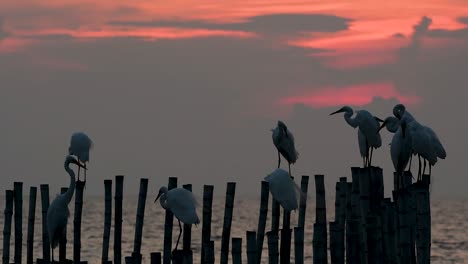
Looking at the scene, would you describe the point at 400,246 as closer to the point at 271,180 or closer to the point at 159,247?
the point at 271,180

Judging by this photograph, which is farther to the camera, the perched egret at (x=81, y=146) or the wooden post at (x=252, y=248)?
the perched egret at (x=81, y=146)

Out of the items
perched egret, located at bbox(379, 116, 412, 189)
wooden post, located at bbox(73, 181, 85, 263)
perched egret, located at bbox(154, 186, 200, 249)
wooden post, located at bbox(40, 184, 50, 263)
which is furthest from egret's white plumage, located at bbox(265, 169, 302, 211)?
wooden post, located at bbox(40, 184, 50, 263)

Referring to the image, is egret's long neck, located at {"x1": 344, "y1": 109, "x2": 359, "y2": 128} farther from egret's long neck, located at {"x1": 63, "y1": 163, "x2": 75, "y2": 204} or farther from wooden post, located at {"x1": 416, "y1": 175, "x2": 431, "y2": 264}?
wooden post, located at {"x1": 416, "y1": 175, "x2": 431, "y2": 264}

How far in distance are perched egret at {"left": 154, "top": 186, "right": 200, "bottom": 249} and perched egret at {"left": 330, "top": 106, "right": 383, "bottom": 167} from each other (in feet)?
14.5

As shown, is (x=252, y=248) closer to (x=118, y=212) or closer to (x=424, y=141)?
(x=424, y=141)

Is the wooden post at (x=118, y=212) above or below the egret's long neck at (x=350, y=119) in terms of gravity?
below

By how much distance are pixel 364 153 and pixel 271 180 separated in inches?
154

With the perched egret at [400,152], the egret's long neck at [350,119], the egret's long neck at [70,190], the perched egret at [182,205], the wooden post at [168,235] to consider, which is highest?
the egret's long neck at [350,119]

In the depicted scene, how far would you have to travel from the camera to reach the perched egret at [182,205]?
64.2 feet

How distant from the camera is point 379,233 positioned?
58.0ft

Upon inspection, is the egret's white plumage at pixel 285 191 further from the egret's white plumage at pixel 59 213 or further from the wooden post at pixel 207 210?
the egret's white plumage at pixel 59 213

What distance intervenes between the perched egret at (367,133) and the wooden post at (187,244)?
3947 mm

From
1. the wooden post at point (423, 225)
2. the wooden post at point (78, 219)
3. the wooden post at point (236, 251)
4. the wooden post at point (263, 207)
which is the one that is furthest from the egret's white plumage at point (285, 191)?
the wooden post at point (236, 251)

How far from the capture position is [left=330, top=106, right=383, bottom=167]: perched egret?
2275 centimetres
